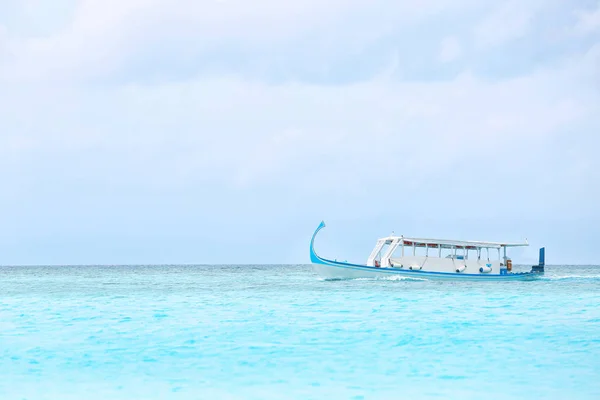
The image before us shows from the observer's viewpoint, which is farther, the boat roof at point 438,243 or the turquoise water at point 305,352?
the boat roof at point 438,243

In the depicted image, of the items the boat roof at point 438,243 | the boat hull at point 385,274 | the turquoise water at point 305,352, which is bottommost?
the turquoise water at point 305,352

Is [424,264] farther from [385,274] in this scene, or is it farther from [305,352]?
[305,352]

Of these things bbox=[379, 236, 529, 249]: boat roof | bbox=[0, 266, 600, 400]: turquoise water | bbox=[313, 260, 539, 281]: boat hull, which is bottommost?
bbox=[0, 266, 600, 400]: turquoise water

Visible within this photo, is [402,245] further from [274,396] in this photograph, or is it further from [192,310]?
[274,396]

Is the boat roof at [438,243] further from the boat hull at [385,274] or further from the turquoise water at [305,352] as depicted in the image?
the turquoise water at [305,352]

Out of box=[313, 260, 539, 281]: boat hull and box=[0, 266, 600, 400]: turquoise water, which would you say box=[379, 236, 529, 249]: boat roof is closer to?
box=[313, 260, 539, 281]: boat hull

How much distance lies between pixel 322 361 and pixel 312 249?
1088 inches

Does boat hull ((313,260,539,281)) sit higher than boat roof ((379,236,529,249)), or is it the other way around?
boat roof ((379,236,529,249))

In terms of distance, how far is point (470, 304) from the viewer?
25094 mm

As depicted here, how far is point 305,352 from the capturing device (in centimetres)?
1464

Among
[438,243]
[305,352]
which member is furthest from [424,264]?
[305,352]

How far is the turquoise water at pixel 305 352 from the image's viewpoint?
37.4 feet

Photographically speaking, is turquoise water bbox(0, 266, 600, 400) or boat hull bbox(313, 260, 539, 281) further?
boat hull bbox(313, 260, 539, 281)

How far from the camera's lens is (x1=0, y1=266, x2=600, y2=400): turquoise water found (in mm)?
11391
